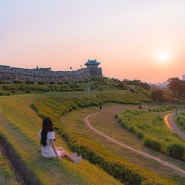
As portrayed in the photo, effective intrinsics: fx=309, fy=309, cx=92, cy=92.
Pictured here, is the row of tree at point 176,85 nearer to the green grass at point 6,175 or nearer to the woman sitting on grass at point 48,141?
the woman sitting on grass at point 48,141

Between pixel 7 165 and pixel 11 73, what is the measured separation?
48.7 metres

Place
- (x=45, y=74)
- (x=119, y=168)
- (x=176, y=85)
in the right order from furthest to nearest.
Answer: (x=176, y=85)
(x=45, y=74)
(x=119, y=168)

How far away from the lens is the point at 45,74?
6744 cm

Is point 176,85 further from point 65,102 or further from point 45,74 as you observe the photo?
point 65,102

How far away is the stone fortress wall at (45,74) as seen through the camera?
187 ft

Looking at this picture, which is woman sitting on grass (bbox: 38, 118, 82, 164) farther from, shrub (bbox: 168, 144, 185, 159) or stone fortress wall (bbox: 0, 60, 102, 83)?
stone fortress wall (bbox: 0, 60, 102, 83)

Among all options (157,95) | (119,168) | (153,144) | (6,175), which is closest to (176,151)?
(153,144)

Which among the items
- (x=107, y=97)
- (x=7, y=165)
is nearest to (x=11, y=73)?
(x=107, y=97)

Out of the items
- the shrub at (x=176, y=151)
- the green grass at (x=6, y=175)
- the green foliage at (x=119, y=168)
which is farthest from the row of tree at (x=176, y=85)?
the green grass at (x=6, y=175)

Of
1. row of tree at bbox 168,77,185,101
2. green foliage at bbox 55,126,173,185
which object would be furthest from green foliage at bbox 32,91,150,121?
row of tree at bbox 168,77,185,101

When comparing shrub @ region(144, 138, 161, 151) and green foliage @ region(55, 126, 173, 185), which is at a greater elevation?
green foliage @ region(55, 126, 173, 185)

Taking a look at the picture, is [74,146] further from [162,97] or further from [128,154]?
[162,97]

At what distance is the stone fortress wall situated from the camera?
56.9 metres

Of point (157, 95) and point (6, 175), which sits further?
point (157, 95)
